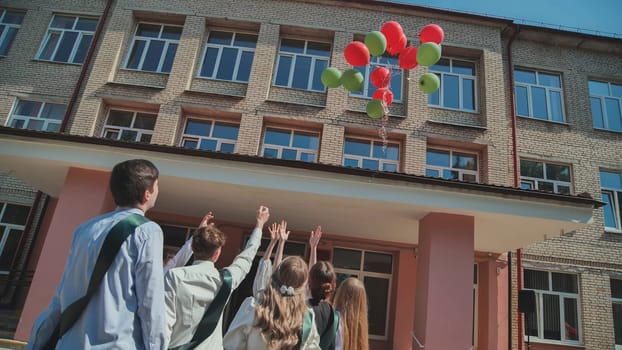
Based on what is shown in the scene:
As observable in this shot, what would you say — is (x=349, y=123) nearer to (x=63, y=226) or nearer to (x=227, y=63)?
(x=227, y=63)

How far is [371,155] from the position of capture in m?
12.0

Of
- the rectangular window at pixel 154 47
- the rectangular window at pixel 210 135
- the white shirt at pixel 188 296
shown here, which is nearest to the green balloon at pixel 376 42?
the white shirt at pixel 188 296

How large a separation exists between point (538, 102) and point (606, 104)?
2375 millimetres

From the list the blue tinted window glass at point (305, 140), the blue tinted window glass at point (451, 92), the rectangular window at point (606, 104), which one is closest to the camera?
the blue tinted window glass at point (305, 140)

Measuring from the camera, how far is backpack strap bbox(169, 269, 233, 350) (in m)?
2.52

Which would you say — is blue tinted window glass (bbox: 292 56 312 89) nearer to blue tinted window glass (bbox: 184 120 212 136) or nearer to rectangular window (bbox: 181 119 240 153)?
rectangular window (bbox: 181 119 240 153)

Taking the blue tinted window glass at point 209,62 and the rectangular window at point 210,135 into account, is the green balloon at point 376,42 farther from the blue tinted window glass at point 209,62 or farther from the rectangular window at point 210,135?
the blue tinted window glass at point 209,62

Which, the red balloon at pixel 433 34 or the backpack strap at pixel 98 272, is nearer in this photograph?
the backpack strap at pixel 98 272

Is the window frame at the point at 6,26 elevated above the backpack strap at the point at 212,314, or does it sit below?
above

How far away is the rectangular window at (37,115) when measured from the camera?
12.4 meters

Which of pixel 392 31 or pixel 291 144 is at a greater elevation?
pixel 291 144

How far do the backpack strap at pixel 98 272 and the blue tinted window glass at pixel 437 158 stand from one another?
11.1 metres

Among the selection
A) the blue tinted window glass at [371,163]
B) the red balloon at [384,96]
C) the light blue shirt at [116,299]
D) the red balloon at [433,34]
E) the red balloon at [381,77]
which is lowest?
the light blue shirt at [116,299]

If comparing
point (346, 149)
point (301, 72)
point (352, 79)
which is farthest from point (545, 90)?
point (352, 79)
